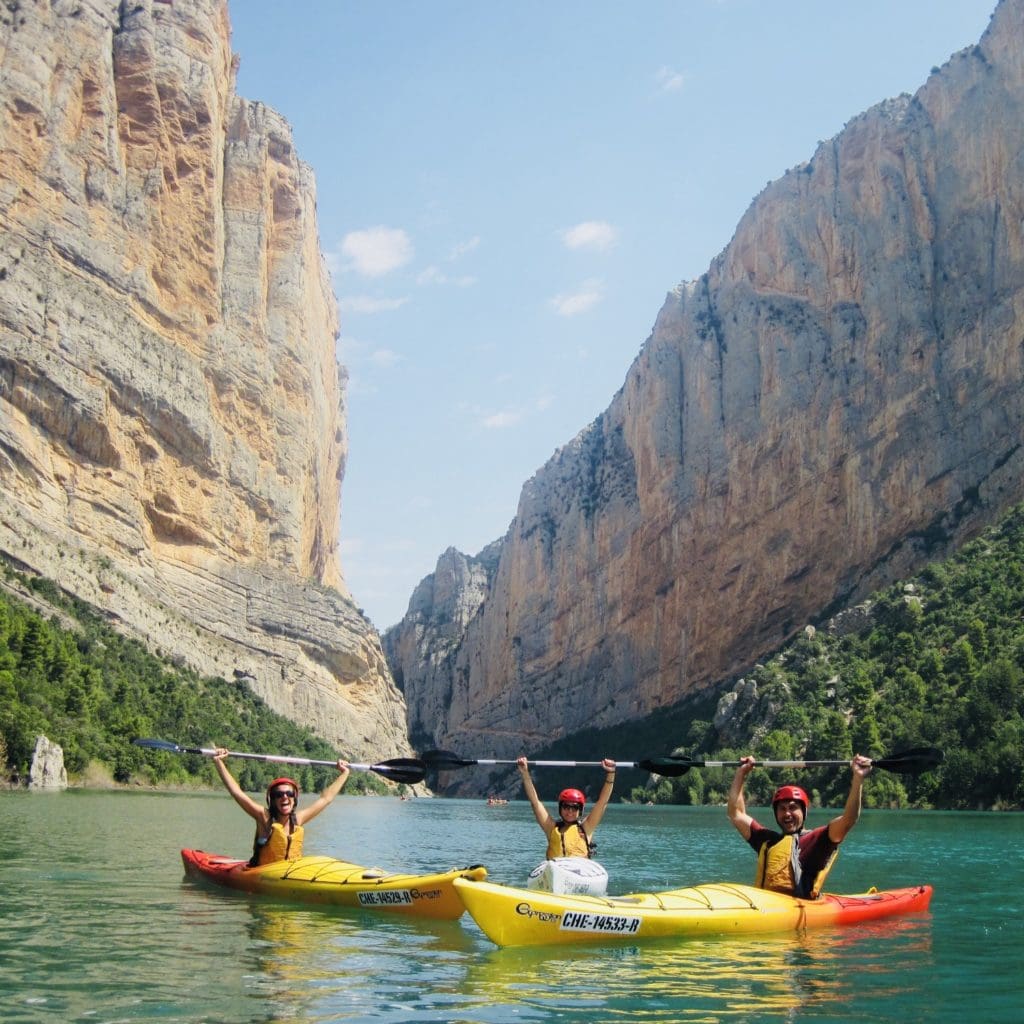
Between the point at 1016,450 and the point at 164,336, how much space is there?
62.9 metres

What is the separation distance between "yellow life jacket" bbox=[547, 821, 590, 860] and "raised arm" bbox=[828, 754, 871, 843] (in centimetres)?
318

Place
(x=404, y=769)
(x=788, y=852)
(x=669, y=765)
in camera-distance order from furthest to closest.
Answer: (x=404, y=769) < (x=669, y=765) < (x=788, y=852)

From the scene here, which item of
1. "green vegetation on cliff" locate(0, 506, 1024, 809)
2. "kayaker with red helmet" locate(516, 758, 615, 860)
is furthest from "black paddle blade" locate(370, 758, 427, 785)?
"green vegetation on cliff" locate(0, 506, 1024, 809)

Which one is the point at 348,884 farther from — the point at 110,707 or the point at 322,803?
the point at 110,707

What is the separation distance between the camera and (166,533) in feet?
292

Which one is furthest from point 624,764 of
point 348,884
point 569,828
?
point 348,884

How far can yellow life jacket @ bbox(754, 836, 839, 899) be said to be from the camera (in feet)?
44.7

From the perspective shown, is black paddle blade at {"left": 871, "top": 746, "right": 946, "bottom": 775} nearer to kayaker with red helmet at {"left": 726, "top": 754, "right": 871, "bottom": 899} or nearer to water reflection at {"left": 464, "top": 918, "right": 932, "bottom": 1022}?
kayaker with red helmet at {"left": 726, "top": 754, "right": 871, "bottom": 899}

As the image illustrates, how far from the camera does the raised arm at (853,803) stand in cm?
1180

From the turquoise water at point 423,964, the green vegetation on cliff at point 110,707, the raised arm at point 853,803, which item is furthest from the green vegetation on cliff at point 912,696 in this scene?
the raised arm at point 853,803

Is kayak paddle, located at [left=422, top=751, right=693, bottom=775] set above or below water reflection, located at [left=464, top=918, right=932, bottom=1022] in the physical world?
above

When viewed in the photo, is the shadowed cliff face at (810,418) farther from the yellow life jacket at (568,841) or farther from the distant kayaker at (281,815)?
the distant kayaker at (281,815)

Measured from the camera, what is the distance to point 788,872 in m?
13.7

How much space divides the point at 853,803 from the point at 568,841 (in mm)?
3925
